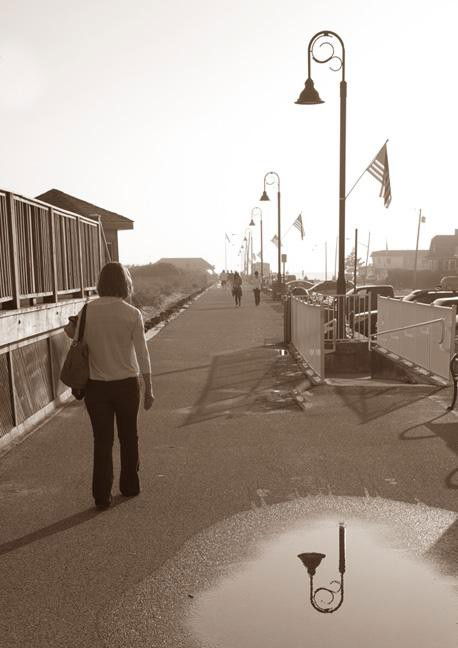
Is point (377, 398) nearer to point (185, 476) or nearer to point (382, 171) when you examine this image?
point (185, 476)

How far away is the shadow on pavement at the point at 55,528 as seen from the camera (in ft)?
15.7

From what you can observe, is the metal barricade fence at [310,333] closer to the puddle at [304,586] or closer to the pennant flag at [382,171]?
the pennant flag at [382,171]

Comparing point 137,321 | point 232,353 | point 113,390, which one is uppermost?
point 137,321

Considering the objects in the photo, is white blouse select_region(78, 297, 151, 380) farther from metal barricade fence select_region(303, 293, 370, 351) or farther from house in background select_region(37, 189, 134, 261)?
house in background select_region(37, 189, 134, 261)

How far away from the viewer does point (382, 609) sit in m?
3.83

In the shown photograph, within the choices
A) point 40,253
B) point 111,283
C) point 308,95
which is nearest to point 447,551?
point 111,283

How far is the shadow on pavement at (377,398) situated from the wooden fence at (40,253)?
439 cm

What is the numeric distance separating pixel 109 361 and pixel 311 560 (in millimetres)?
2134

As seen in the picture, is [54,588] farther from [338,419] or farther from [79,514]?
[338,419]

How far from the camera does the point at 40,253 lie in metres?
9.29

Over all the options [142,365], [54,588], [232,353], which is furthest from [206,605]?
[232,353]

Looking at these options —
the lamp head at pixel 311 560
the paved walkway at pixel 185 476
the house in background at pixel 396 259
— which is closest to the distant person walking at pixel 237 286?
the paved walkway at pixel 185 476

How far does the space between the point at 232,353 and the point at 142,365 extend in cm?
1066

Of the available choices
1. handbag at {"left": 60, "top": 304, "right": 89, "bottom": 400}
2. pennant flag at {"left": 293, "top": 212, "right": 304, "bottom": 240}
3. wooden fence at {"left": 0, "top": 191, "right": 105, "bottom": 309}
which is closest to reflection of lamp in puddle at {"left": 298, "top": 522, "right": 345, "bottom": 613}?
handbag at {"left": 60, "top": 304, "right": 89, "bottom": 400}
